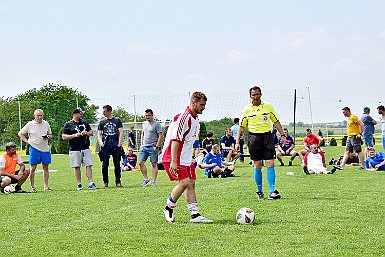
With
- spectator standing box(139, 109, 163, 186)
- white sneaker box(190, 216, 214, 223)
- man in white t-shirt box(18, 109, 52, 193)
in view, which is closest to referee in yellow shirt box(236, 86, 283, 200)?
white sneaker box(190, 216, 214, 223)

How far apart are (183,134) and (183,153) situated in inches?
10.3

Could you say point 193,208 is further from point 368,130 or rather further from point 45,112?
point 45,112

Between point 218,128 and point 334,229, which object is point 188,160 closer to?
point 334,229

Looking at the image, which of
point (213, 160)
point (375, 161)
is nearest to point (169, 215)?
point (213, 160)

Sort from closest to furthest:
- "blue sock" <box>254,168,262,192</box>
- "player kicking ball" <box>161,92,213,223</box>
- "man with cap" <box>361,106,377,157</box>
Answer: "player kicking ball" <box>161,92,213,223</box> < "blue sock" <box>254,168,262,192</box> < "man with cap" <box>361,106,377,157</box>

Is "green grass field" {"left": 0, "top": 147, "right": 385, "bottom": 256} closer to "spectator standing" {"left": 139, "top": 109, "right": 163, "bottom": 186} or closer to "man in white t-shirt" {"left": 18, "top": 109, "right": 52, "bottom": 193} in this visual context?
"man in white t-shirt" {"left": 18, "top": 109, "right": 52, "bottom": 193}

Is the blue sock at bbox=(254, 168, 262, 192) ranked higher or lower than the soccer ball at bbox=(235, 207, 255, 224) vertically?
higher

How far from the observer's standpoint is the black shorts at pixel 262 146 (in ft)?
37.6

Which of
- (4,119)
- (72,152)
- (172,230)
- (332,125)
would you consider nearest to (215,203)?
(172,230)

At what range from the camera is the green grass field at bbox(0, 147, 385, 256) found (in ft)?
21.7

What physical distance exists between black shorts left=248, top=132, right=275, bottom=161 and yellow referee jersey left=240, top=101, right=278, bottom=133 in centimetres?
10

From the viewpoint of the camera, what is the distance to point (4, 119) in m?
41.3

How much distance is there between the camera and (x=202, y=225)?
8.26m

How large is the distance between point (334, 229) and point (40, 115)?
9.44 metres
